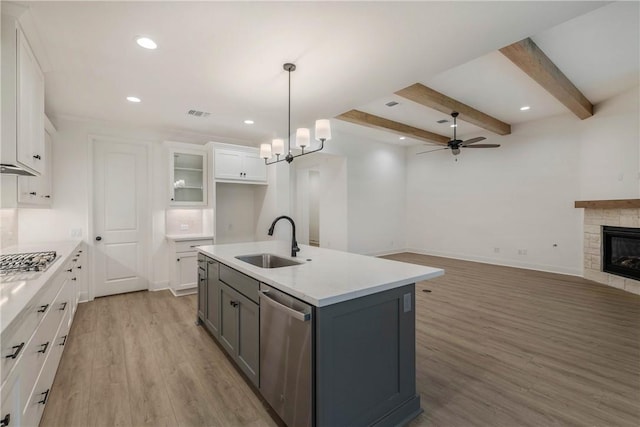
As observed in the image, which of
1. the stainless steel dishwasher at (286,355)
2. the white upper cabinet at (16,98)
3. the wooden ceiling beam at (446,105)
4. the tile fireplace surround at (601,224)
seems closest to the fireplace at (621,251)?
the tile fireplace surround at (601,224)

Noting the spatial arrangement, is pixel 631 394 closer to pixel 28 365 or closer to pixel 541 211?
pixel 28 365

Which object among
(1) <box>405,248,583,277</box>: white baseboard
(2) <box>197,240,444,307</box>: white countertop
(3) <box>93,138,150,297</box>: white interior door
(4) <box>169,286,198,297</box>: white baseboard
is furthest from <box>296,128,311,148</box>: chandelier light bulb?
(1) <box>405,248,583,277</box>: white baseboard

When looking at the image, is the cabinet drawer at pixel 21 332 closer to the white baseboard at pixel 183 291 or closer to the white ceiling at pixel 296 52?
the white ceiling at pixel 296 52

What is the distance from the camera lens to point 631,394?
2.01 m

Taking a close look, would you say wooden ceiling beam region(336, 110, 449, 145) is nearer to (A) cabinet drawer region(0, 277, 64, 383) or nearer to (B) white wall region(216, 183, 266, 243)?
(B) white wall region(216, 183, 266, 243)

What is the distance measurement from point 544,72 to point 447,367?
355cm

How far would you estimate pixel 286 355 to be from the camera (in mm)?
1620

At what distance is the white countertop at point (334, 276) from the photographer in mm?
1465

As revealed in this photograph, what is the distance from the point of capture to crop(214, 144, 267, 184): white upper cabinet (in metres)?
4.74

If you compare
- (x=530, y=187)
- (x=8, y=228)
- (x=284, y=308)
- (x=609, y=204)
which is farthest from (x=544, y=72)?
(x=8, y=228)

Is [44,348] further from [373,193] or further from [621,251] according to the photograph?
[621,251]

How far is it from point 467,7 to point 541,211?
5.40m

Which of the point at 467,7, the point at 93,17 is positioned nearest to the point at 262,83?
Result: the point at 93,17

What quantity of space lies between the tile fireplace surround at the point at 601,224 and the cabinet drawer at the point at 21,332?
6.68 meters
